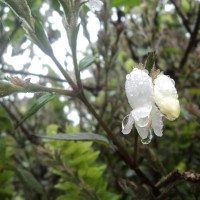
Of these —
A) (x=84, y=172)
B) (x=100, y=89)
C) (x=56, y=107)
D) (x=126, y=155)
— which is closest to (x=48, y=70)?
(x=56, y=107)

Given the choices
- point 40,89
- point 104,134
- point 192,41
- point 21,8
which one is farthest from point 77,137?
point 192,41

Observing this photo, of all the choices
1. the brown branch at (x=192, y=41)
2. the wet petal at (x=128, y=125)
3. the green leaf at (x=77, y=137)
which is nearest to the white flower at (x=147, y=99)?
the wet petal at (x=128, y=125)

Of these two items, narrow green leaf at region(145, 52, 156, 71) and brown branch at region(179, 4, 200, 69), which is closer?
narrow green leaf at region(145, 52, 156, 71)

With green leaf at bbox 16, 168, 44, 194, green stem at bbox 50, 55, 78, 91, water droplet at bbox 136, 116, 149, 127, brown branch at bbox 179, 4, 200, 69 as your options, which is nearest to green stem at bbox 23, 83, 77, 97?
green stem at bbox 50, 55, 78, 91

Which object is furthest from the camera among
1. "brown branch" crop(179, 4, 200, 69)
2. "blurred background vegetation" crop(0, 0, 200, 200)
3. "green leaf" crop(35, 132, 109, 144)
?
"brown branch" crop(179, 4, 200, 69)

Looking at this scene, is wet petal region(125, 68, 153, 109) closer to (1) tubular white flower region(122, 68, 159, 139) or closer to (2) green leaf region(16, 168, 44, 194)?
(1) tubular white flower region(122, 68, 159, 139)

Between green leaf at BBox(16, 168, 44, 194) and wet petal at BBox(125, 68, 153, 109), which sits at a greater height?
green leaf at BBox(16, 168, 44, 194)

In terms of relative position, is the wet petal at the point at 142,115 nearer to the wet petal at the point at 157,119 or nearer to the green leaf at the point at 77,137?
the wet petal at the point at 157,119

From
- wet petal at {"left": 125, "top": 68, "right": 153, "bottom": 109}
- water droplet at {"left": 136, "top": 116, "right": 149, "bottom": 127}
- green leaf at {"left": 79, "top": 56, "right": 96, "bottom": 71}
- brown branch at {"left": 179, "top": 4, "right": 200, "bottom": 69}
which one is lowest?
water droplet at {"left": 136, "top": 116, "right": 149, "bottom": 127}
